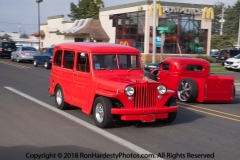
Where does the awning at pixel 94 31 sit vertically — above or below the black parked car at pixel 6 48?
above

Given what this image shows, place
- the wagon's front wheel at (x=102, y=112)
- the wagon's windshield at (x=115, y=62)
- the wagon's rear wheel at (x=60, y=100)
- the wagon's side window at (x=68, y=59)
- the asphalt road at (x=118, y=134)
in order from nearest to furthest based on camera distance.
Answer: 1. the asphalt road at (x=118, y=134)
2. the wagon's front wheel at (x=102, y=112)
3. the wagon's windshield at (x=115, y=62)
4. the wagon's side window at (x=68, y=59)
5. the wagon's rear wheel at (x=60, y=100)

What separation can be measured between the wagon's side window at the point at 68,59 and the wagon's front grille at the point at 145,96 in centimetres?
264

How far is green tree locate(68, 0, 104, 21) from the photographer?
65.3m

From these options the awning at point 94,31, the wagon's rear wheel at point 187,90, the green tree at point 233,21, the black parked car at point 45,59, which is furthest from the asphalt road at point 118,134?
the green tree at point 233,21

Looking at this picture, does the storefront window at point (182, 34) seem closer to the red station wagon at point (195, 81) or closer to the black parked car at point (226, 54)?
the black parked car at point (226, 54)

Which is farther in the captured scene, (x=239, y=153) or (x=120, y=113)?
(x=120, y=113)

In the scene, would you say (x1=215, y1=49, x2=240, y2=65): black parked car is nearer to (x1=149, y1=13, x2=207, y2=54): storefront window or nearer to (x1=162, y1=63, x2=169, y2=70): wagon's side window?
(x1=149, y1=13, x2=207, y2=54): storefront window

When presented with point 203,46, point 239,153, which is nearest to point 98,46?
point 239,153

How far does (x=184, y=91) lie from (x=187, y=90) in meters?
0.19

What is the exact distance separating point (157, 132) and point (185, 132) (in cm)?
66

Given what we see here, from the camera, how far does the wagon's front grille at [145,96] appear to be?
8.54 metres

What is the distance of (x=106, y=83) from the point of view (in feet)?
28.8

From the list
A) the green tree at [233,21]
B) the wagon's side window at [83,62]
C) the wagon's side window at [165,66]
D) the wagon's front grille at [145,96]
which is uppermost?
the green tree at [233,21]

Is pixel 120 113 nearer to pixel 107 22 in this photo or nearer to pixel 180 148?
pixel 180 148
